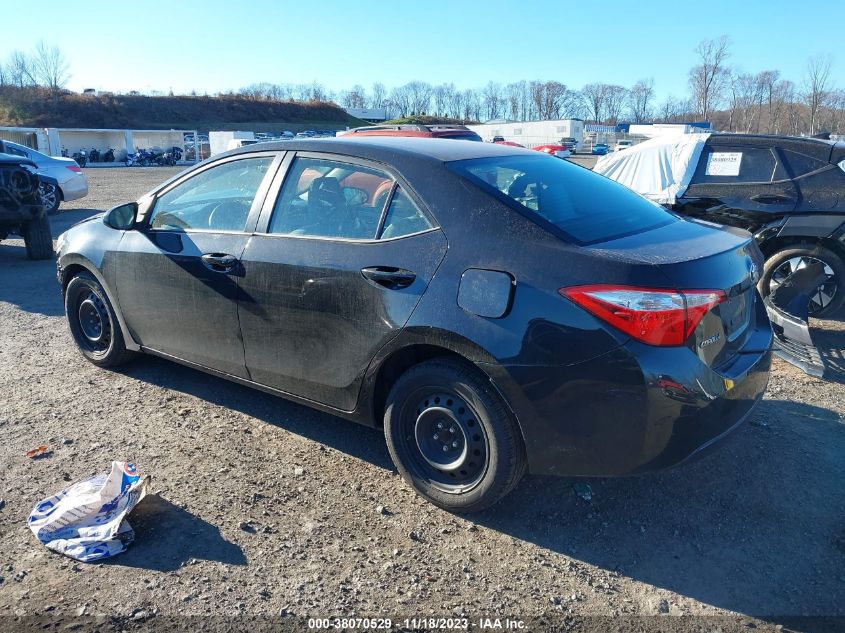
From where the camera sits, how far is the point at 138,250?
14.0 ft

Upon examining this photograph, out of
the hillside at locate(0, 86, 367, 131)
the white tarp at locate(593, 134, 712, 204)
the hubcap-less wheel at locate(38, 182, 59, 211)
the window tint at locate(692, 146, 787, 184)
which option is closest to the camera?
the window tint at locate(692, 146, 787, 184)

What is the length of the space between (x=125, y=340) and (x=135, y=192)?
63.1 feet

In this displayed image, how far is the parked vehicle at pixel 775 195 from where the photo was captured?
6.12 m

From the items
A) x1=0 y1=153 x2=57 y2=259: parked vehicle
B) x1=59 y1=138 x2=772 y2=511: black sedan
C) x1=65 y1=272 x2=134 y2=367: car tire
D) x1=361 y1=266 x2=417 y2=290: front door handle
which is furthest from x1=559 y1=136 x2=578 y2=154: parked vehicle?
x1=361 y1=266 x2=417 y2=290: front door handle

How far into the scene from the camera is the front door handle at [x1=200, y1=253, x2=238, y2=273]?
3.72 metres

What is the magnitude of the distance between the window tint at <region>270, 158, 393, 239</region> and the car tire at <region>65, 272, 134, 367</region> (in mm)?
1859

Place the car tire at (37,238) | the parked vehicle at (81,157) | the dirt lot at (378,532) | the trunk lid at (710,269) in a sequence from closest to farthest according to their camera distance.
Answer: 1. the dirt lot at (378,532)
2. the trunk lid at (710,269)
3. the car tire at (37,238)
4. the parked vehicle at (81,157)

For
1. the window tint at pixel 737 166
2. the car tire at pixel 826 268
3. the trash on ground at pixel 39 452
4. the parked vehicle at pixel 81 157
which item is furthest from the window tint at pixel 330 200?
the parked vehicle at pixel 81 157

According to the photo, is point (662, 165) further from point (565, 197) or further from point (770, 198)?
point (565, 197)

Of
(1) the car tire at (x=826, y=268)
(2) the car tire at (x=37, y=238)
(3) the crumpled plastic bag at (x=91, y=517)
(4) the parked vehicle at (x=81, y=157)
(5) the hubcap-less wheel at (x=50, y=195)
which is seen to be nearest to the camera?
(3) the crumpled plastic bag at (x=91, y=517)

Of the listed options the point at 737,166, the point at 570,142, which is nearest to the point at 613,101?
the point at 570,142

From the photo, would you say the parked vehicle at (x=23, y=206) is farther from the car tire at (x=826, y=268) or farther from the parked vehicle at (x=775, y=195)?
the car tire at (x=826, y=268)

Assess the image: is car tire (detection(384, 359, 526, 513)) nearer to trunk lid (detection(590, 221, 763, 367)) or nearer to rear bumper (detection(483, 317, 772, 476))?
rear bumper (detection(483, 317, 772, 476))

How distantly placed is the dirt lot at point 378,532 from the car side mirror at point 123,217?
1.17 metres
